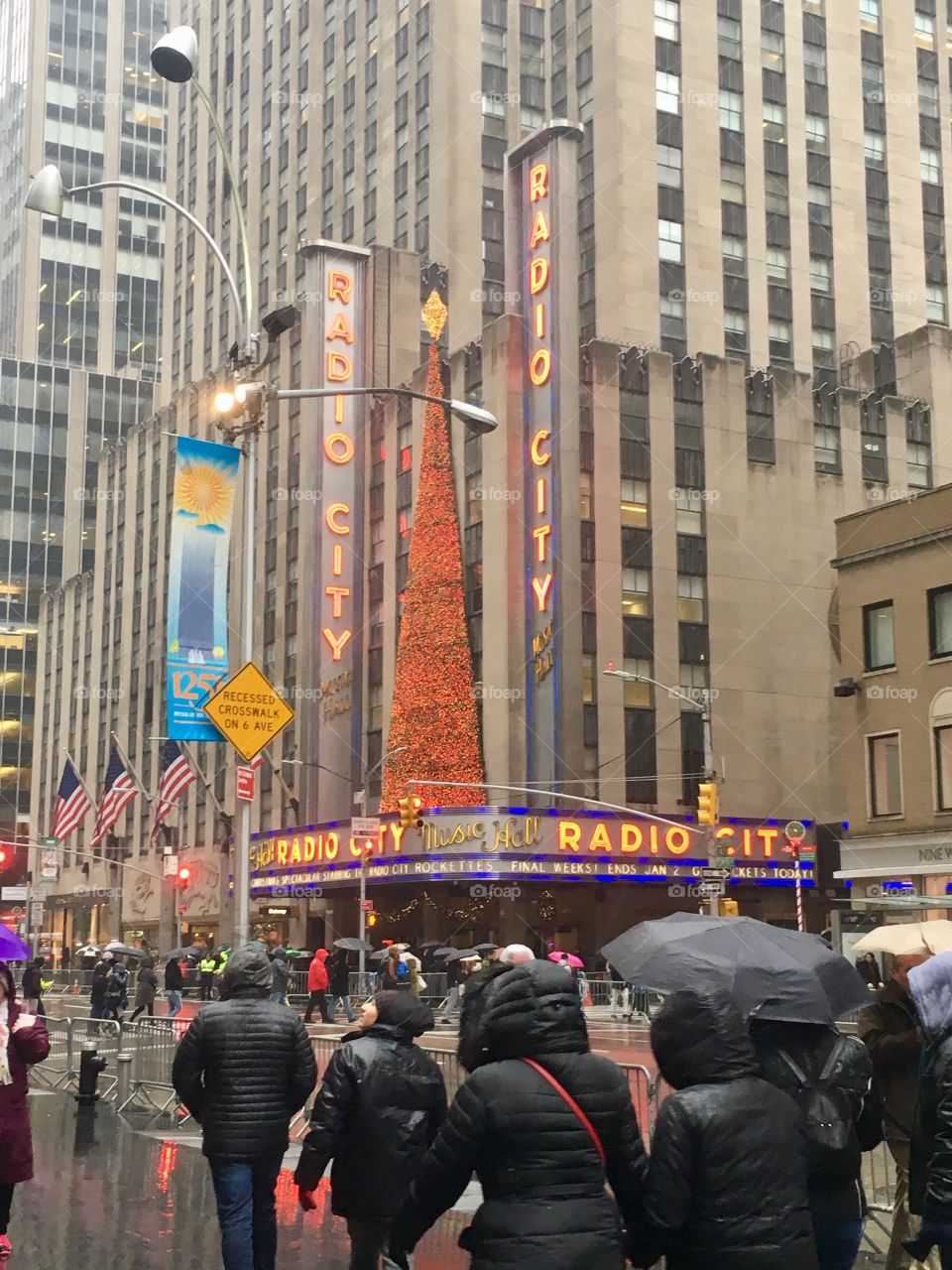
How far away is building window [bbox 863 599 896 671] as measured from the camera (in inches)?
1580

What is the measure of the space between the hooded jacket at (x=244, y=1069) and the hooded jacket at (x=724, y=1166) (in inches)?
147

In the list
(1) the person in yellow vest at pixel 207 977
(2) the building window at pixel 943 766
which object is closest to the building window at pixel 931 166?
(2) the building window at pixel 943 766

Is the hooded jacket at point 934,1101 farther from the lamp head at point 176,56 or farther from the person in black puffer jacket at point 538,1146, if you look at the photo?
the lamp head at point 176,56

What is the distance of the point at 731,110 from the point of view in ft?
221

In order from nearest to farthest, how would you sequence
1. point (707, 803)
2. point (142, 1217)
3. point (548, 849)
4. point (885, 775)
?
point (142, 1217) → point (707, 803) → point (885, 775) → point (548, 849)

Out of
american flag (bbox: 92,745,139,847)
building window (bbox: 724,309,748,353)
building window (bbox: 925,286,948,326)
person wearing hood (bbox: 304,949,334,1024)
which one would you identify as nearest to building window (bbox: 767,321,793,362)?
building window (bbox: 724,309,748,353)

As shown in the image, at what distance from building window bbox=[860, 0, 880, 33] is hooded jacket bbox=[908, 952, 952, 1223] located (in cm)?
7493

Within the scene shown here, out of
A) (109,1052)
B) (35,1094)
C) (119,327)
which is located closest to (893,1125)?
(109,1052)

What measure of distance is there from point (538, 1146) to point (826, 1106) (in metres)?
1.67

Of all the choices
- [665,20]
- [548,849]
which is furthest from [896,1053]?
[665,20]

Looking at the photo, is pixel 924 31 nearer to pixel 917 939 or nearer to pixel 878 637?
pixel 878 637

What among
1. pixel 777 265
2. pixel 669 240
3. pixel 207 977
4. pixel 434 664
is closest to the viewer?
pixel 207 977

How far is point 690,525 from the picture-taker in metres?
58.8

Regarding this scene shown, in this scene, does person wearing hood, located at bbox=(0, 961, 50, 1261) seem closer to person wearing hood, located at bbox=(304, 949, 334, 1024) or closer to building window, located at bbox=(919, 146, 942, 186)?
person wearing hood, located at bbox=(304, 949, 334, 1024)
